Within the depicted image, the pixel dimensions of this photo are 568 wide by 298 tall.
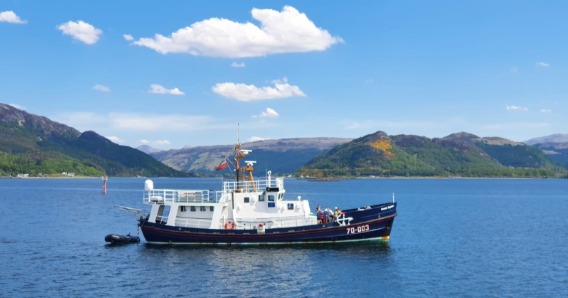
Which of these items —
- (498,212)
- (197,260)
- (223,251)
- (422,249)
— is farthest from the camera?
(498,212)

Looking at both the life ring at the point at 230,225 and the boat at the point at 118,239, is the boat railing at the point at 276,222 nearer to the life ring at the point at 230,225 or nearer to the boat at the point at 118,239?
the life ring at the point at 230,225

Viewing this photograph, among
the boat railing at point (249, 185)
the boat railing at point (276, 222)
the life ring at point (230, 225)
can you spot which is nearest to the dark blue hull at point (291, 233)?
the life ring at point (230, 225)

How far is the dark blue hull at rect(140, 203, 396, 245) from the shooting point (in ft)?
192

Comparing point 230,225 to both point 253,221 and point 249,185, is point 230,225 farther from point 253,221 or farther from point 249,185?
point 249,185

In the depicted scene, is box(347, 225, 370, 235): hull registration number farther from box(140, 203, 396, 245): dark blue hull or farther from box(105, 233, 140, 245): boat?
box(105, 233, 140, 245): boat

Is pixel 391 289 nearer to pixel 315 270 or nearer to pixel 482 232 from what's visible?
pixel 315 270

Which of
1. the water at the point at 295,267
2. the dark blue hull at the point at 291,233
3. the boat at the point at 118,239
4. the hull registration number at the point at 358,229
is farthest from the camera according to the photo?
the boat at the point at 118,239

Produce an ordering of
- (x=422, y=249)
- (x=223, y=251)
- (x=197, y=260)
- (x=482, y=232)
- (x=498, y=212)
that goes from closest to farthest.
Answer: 1. (x=197, y=260)
2. (x=223, y=251)
3. (x=422, y=249)
4. (x=482, y=232)
5. (x=498, y=212)

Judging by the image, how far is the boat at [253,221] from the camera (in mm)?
58719

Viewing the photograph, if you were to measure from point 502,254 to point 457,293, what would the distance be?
19.3 meters

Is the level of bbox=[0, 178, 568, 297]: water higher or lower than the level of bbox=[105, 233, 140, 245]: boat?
lower

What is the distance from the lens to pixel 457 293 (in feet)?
135

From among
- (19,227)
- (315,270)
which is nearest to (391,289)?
(315,270)

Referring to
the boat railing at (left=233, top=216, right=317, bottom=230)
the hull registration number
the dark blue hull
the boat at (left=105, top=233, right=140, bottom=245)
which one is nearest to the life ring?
the boat railing at (left=233, top=216, right=317, bottom=230)
